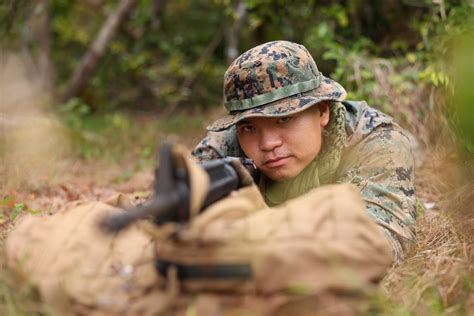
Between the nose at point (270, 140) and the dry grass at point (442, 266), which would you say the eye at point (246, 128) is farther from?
the dry grass at point (442, 266)

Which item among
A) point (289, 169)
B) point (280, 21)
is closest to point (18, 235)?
point (289, 169)

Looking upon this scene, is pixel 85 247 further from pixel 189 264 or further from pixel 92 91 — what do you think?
pixel 92 91

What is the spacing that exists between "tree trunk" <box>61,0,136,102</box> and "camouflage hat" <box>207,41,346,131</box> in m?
4.94

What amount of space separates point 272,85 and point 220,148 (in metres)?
0.71

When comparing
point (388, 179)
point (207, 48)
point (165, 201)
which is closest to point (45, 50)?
point (207, 48)

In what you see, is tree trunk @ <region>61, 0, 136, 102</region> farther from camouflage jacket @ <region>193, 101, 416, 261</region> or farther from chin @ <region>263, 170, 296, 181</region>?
chin @ <region>263, 170, 296, 181</region>

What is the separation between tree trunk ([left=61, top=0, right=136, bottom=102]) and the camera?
7.68 meters

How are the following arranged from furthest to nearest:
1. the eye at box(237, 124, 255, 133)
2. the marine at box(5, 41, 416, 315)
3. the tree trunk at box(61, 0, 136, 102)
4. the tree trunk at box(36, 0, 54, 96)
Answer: the tree trunk at box(36, 0, 54, 96) → the tree trunk at box(61, 0, 136, 102) → the eye at box(237, 124, 255, 133) → the marine at box(5, 41, 416, 315)

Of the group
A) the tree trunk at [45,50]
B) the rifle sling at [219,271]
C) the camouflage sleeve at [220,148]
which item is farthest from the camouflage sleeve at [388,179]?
the tree trunk at [45,50]

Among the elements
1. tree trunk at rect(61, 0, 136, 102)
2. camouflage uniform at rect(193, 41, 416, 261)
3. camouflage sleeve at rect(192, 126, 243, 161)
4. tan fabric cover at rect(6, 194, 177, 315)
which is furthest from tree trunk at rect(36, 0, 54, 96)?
tan fabric cover at rect(6, 194, 177, 315)

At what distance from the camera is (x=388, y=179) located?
298cm

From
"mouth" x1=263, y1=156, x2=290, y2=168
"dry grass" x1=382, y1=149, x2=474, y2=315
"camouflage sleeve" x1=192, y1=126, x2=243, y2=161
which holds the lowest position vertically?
"dry grass" x1=382, y1=149, x2=474, y2=315

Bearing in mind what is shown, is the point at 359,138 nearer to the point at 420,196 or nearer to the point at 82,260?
the point at 420,196

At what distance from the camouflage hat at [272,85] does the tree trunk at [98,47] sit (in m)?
4.94
